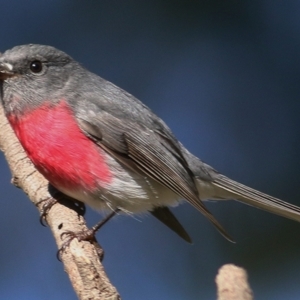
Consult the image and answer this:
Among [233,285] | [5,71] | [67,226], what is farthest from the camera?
[5,71]

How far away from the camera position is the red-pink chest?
120 inches

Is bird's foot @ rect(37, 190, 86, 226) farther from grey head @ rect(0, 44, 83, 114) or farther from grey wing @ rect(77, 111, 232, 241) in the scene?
grey head @ rect(0, 44, 83, 114)

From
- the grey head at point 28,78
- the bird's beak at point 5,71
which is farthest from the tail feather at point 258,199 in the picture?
the bird's beak at point 5,71

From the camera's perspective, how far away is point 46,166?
3080 millimetres

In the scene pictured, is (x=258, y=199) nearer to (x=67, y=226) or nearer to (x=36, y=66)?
(x=67, y=226)

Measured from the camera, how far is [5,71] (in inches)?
123

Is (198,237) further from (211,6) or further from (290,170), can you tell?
(211,6)

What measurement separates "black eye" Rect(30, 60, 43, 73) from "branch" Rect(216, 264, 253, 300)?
156 centimetres

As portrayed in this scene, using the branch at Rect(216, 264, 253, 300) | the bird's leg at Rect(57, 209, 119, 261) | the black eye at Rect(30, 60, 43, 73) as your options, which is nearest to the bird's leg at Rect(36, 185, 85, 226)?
the bird's leg at Rect(57, 209, 119, 261)

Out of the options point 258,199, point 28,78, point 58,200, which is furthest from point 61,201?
point 258,199

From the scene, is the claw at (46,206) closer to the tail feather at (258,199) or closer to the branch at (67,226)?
the branch at (67,226)

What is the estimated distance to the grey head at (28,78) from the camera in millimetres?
3133

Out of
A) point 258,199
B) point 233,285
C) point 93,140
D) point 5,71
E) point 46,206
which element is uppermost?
point 5,71

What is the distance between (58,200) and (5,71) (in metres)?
0.61
